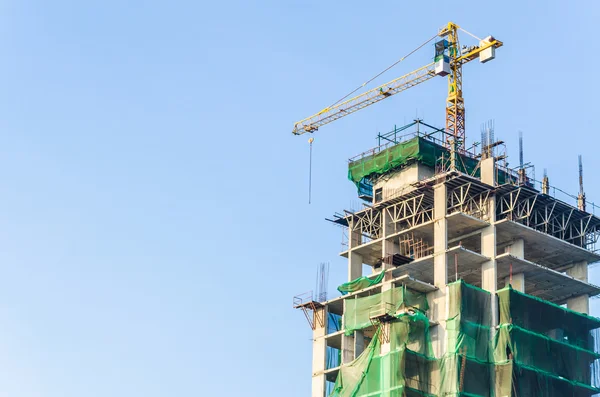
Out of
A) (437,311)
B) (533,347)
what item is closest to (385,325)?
(437,311)

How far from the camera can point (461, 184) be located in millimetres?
141750

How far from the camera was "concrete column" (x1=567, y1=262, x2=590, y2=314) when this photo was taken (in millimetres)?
145413

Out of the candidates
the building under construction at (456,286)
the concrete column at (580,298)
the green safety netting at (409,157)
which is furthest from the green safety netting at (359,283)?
the concrete column at (580,298)

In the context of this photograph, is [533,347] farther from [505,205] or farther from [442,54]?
[442,54]

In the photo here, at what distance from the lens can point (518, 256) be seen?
141 meters

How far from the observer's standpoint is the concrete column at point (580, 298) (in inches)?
Result: 5725

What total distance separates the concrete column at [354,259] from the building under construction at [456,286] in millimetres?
157

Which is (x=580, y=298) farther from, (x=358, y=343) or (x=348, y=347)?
(x=348, y=347)

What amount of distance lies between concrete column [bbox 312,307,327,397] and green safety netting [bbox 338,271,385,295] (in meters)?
3.55

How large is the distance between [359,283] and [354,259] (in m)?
5.01

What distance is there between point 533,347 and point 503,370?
14.9 feet

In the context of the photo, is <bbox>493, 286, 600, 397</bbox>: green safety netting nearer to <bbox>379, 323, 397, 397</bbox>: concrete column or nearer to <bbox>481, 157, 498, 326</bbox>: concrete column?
<bbox>481, 157, 498, 326</bbox>: concrete column

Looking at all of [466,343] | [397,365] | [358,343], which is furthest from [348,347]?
[466,343]

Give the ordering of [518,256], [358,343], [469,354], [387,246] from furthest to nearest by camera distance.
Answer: [387,246]
[518,256]
[358,343]
[469,354]
